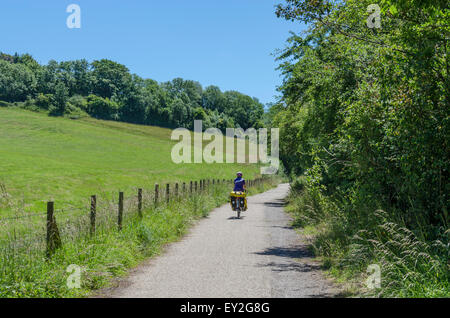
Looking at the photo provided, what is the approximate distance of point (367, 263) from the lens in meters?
7.23

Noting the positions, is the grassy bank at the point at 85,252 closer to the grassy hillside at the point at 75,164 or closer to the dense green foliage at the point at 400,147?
the grassy hillside at the point at 75,164

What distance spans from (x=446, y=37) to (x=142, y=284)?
6.64 meters

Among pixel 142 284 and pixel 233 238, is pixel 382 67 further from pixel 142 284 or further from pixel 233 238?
pixel 233 238

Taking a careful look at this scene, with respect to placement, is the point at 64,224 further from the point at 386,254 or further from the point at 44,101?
the point at 44,101

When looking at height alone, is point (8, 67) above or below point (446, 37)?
above

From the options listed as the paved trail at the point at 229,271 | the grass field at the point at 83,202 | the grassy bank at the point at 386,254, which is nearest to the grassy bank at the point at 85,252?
the grass field at the point at 83,202

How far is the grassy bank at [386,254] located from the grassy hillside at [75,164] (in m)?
5.99

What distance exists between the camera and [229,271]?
8.17 metres

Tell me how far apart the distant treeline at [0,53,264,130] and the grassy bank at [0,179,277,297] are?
3938 inches

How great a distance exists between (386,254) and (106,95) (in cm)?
15415

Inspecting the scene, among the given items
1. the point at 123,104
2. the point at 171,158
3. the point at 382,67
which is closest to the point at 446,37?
the point at 382,67

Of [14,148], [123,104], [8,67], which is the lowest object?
[14,148]

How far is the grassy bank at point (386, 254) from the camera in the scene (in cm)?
577
